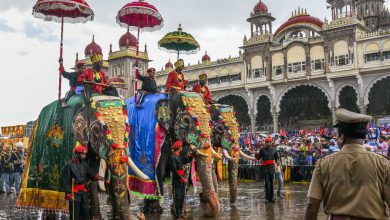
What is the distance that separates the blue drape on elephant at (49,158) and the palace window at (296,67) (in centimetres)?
2727

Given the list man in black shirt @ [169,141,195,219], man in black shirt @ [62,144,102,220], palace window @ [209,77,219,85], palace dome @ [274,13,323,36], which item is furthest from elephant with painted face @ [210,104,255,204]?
palace window @ [209,77,219,85]

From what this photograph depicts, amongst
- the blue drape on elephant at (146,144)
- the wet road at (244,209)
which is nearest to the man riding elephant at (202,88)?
the blue drape on elephant at (146,144)

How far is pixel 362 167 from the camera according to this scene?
2896mm

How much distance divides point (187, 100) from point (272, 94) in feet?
91.0

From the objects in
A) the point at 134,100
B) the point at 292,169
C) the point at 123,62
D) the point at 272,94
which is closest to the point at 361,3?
the point at 272,94

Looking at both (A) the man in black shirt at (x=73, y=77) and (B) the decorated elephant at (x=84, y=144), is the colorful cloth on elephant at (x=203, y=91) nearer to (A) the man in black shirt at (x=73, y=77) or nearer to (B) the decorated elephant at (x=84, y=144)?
(A) the man in black shirt at (x=73, y=77)

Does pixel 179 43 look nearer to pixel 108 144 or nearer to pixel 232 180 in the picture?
pixel 232 180

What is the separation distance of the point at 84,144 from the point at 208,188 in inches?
94.9

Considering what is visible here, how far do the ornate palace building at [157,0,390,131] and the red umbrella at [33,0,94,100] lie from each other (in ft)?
80.6

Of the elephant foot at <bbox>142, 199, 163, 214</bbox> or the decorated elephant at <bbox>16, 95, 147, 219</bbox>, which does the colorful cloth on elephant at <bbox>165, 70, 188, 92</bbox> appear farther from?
the elephant foot at <bbox>142, 199, 163, 214</bbox>

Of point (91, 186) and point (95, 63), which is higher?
point (95, 63)

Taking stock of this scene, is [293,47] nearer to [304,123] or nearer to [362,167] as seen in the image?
[304,123]

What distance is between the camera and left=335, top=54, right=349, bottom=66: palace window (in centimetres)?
3134

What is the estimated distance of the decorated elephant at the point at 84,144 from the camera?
21.3ft
